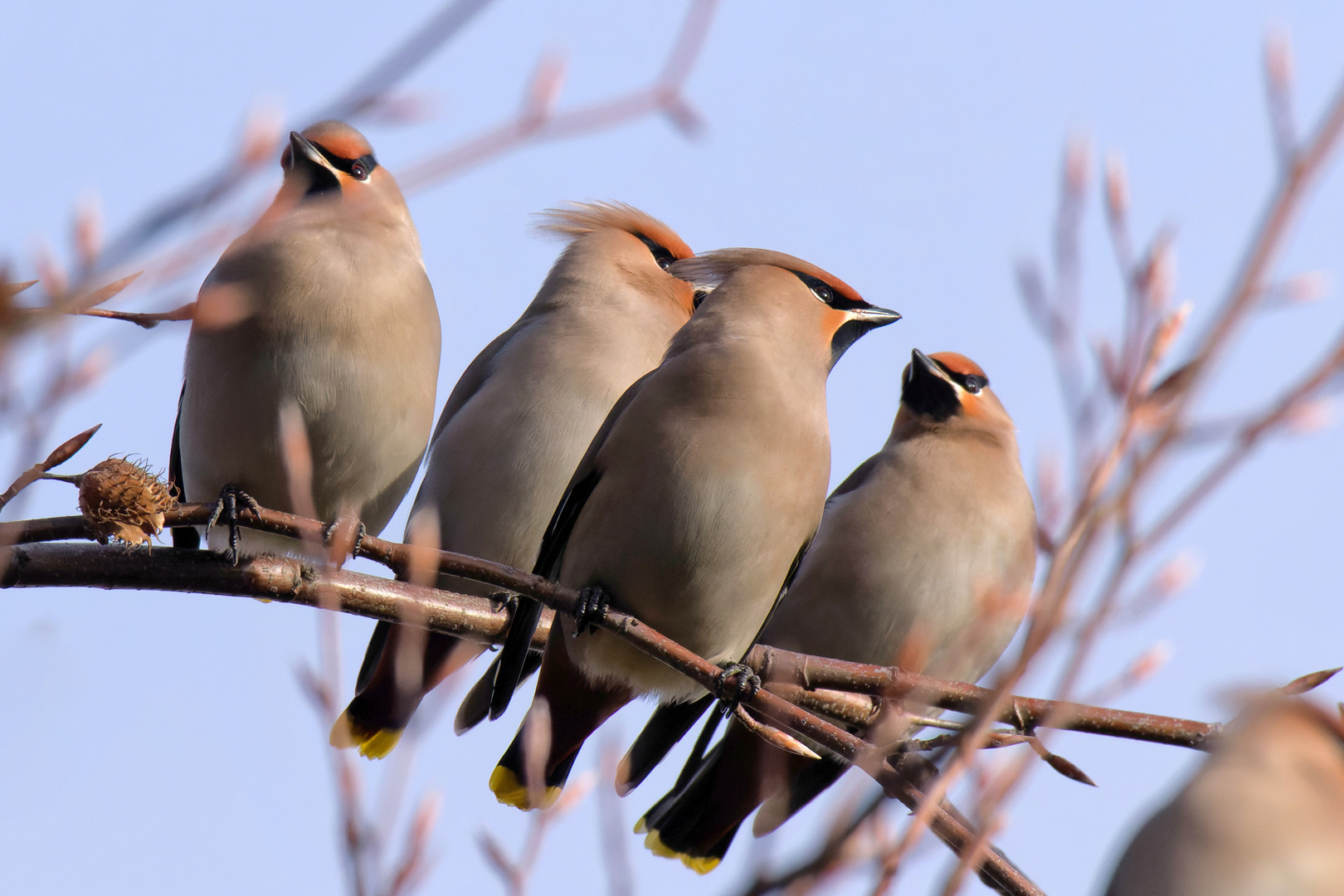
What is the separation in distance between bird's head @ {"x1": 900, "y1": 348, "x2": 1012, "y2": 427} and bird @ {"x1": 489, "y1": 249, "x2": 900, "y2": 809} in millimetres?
1434

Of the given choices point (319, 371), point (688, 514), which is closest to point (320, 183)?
point (319, 371)

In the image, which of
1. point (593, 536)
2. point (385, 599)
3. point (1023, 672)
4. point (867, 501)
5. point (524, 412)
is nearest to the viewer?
point (1023, 672)

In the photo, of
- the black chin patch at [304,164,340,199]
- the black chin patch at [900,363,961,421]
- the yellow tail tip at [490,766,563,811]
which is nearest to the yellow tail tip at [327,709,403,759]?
the yellow tail tip at [490,766,563,811]

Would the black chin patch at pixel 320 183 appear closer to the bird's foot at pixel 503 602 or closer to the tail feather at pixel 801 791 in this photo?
the bird's foot at pixel 503 602

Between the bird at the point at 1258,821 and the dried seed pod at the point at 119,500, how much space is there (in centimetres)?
178

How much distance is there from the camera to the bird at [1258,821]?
2.11 meters

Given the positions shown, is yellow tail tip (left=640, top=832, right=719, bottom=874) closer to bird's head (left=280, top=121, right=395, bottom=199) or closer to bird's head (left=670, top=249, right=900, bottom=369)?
bird's head (left=670, top=249, right=900, bottom=369)

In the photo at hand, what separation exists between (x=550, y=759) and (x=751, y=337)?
1205mm

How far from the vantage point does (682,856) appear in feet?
13.1

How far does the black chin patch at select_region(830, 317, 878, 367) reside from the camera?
3633 millimetres

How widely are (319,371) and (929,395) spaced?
7.71ft

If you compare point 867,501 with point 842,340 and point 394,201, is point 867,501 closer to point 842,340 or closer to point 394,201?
point 842,340

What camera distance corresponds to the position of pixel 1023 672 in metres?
Result: 0.82

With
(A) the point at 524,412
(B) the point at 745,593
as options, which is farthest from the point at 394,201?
(B) the point at 745,593
